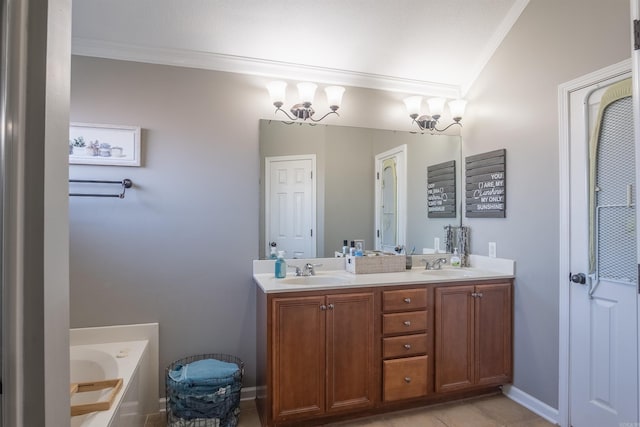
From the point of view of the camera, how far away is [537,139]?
92.5 inches

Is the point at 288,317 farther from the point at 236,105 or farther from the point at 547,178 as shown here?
the point at 547,178

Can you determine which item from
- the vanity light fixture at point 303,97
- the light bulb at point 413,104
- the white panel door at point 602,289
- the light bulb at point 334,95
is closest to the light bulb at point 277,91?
the vanity light fixture at point 303,97

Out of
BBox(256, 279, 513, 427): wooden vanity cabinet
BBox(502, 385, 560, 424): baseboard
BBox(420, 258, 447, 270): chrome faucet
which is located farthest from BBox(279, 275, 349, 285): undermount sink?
BBox(502, 385, 560, 424): baseboard

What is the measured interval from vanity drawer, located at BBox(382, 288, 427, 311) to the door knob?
2.85 ft

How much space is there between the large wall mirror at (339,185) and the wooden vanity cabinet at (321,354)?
1.99 feet

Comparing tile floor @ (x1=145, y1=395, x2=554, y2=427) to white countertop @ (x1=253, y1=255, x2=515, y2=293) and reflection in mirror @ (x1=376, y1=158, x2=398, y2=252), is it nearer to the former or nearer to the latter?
white countertop @ (x1=253, y1=255, x2=515, y2=293)

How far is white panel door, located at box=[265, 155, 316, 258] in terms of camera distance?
261cm

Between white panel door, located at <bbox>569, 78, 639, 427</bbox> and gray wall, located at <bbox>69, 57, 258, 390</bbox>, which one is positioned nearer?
white panel door, located at <bbox>569, 78, 639, 427</bbox>

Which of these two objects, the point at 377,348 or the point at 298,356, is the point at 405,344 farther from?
the point at 298,356

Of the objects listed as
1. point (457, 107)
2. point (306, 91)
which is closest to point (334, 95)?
point (306, 91)

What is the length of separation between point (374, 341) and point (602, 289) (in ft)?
4.39

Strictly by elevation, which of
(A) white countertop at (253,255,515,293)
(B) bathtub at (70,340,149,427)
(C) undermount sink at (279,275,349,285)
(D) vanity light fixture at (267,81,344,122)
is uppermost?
(D) vanity light fixture at (267,81,344,122)

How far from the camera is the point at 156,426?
7.25 ft

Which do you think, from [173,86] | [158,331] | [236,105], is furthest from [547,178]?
[158,331]
